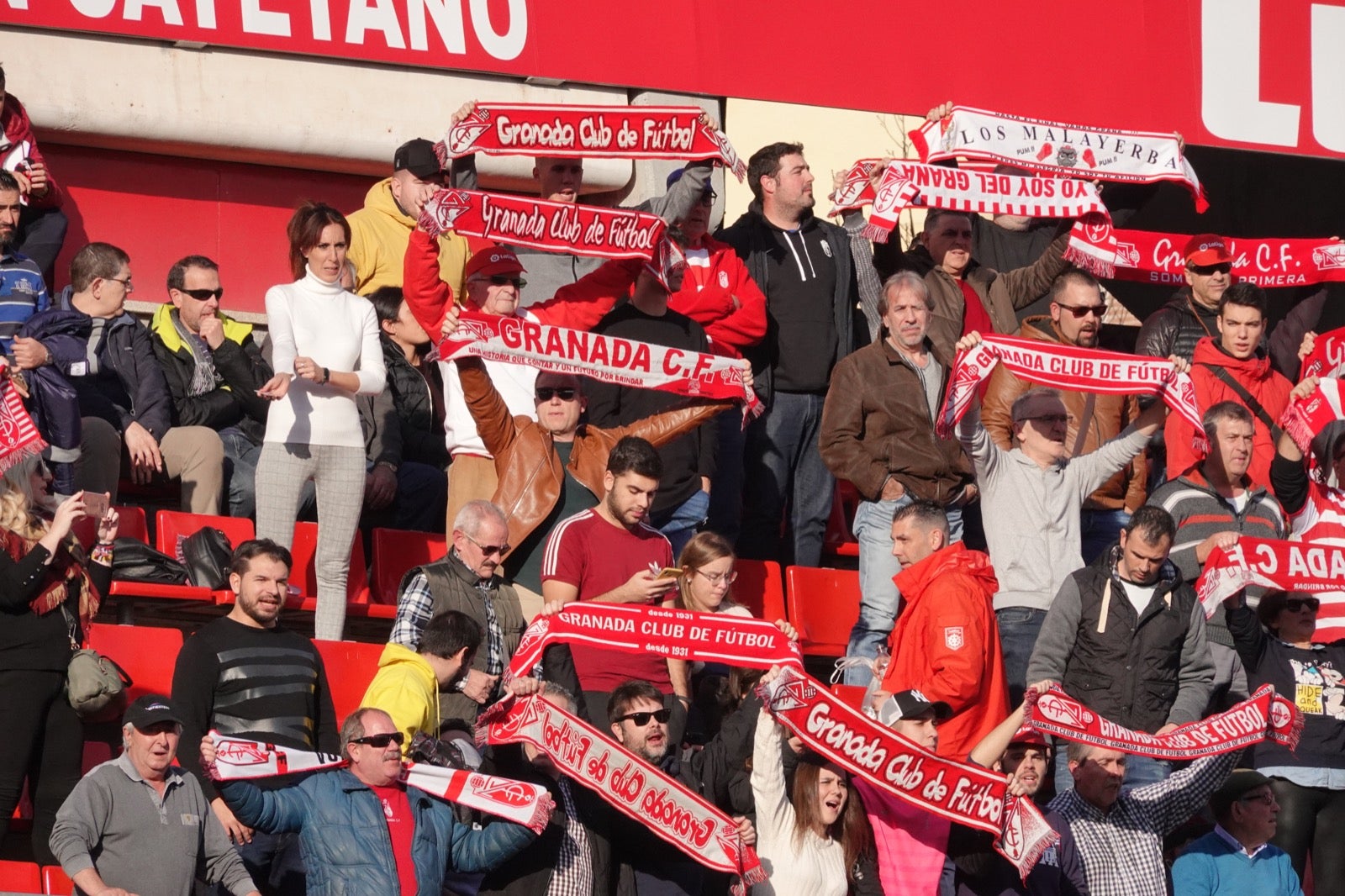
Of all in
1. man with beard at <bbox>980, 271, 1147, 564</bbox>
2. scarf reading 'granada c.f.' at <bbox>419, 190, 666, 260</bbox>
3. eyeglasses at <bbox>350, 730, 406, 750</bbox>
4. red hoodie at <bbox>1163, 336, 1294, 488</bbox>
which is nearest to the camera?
eyeglasses at <bbox>350, 730, 406, 750</bbox>

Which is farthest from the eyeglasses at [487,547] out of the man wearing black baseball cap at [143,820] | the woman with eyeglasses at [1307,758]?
the woman with eyeglasses at [1307,758]

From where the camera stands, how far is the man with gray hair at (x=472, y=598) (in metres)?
8.78

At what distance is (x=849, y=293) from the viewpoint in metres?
11.6

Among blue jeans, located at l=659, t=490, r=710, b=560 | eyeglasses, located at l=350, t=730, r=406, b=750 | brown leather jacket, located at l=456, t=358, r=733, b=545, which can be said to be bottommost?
eyeglasses, located at l=350, t=730, r=406, b=750

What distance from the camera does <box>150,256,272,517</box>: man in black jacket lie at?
1070 cm

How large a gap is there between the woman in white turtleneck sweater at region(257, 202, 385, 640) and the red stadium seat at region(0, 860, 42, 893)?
1.92 meters

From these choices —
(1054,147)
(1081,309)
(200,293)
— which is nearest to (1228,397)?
(1081,309)

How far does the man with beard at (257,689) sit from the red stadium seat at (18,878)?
0.74 meters

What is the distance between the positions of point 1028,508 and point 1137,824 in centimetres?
147

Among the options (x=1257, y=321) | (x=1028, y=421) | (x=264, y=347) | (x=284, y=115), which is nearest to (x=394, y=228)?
(x=264, y=347)

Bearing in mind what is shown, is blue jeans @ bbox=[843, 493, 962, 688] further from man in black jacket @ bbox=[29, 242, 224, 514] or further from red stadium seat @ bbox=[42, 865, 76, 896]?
red stadium seat @ bbox=[42, 865, 76, 896]

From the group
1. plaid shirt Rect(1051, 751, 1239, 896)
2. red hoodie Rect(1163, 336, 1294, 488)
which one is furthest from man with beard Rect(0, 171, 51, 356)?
red hoodie Rect(1163, 336, 1294, 488)

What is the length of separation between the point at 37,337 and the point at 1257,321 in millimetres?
5870

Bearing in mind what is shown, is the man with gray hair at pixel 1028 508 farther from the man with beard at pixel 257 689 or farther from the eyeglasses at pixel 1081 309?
the man with beard at pixel 257 689
